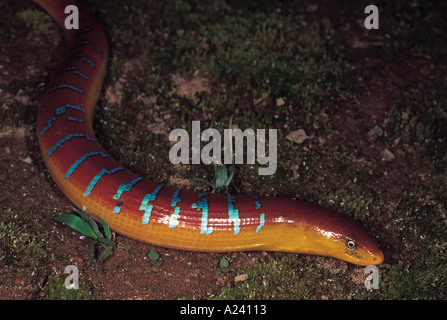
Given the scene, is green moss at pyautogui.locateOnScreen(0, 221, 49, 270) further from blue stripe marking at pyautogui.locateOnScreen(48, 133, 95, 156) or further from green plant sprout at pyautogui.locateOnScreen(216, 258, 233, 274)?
green plant sprout at pyautogui.locateOnScreen(216, 258, 233, 274)

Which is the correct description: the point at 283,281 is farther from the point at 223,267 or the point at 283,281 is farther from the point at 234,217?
the point at 234,217

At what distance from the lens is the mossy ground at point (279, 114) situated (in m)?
5.64

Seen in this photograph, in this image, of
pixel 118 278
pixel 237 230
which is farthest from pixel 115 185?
pixel 237 230

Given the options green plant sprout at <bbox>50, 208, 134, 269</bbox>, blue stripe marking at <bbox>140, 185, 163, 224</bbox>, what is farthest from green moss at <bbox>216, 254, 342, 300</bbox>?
green plant sprout at <bbox>50, 208, 134, 269</bbox>

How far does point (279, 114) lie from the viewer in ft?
23.8

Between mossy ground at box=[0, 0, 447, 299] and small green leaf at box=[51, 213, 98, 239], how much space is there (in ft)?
0.82

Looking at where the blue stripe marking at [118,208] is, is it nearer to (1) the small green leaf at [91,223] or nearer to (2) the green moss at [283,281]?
(1) the small green leaf at [91,223]

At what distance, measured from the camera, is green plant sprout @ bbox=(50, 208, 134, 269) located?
5.43 meters

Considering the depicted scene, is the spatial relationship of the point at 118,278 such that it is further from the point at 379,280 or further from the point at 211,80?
the point at 211,80

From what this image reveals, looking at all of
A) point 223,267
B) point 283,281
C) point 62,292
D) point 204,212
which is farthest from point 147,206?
point 283,281

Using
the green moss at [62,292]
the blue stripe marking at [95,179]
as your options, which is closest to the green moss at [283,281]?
the green moss at [62,292]
